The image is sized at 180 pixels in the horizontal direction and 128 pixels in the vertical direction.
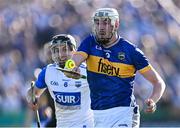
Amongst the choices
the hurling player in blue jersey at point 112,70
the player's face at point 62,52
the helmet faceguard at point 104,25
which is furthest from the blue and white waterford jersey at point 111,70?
the player's face at point 62,52

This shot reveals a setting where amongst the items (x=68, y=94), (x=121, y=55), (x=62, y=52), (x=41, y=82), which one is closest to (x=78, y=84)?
(x=68, y=94)

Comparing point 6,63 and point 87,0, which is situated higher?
point 87,0

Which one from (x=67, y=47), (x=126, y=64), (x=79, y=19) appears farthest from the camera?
(x=79, y=19)

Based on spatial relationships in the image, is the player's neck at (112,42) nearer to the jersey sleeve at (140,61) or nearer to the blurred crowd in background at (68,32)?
the jersey sleeve at (140,61)

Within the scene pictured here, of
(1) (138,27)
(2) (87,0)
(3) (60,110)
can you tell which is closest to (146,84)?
(1) (138,27)

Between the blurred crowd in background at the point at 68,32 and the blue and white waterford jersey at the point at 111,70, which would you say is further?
the blurred crowd in background at the point at 68,32

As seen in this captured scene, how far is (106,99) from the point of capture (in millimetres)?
7645

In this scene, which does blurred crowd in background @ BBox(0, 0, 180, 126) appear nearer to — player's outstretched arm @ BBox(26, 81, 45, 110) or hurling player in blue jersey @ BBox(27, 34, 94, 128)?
player's outstretched arm @ BBox(26, 81, 45, 110)

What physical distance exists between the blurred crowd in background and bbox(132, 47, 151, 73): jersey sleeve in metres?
7.58

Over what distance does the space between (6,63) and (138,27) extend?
317 cm

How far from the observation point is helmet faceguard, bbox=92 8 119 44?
745cm

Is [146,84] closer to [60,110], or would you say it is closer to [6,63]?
[6,63]

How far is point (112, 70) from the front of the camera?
7.58 m

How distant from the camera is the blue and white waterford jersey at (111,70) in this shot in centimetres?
757
